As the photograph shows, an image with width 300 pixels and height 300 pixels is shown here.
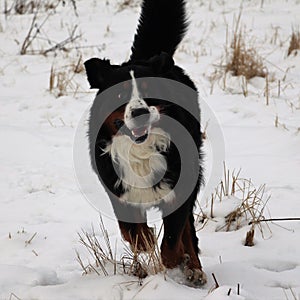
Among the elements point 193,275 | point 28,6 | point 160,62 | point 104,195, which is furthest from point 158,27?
point 28,6

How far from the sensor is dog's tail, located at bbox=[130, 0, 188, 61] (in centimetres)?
333

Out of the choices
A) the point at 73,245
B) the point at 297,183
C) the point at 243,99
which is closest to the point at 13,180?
the point at 73,245

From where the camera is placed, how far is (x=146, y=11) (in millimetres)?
3385

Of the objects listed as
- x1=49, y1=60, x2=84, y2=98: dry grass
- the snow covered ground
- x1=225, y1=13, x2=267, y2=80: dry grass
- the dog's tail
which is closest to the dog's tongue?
the snow covered ground

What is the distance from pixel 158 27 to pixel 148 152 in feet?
3.45

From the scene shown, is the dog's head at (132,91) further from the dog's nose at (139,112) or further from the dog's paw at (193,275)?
the dog's paw at (193,275)

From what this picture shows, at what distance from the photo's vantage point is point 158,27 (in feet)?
10.9

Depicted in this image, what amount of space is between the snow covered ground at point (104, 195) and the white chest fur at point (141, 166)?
16.7 inches

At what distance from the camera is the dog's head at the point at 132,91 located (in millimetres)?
2406

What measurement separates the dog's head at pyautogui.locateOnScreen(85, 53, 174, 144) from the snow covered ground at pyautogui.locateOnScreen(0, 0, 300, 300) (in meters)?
0.66

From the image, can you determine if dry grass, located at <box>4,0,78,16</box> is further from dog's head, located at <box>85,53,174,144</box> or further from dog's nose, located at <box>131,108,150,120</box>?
dog's nose, located at <box>131,108,150,120</box>

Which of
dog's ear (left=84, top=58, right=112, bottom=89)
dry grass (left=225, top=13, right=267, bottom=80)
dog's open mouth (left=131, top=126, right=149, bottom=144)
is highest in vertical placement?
dog's ear (left=84, top=58, right=112, bottom=89)

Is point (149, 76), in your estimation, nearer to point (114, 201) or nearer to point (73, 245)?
point (114, 201)

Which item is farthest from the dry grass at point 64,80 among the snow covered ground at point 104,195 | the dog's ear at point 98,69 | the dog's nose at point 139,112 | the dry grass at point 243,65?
the dog's nose at point 139,112
